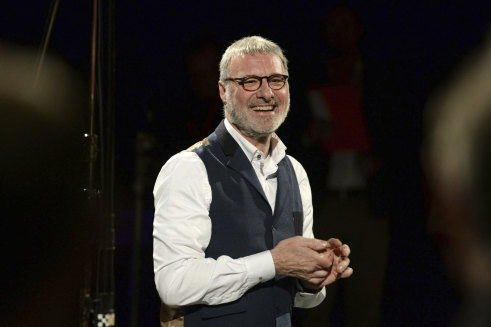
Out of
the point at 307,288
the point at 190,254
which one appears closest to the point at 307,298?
the point at 307,288

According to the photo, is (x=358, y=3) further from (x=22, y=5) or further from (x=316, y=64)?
A: (x=22, y=5)

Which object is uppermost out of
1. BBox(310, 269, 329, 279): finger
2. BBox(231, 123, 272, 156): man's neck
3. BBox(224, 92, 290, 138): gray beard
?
BBox(224, 92, 290, 138): gray beard

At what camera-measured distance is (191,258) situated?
125cm

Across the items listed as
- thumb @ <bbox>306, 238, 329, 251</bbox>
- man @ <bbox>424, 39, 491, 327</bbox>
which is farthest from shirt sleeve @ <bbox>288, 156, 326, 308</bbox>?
man @ <bbox>424, 39, 491, 327</bbox>

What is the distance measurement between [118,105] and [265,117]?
3.36 ft

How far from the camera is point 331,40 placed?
240 centimetres

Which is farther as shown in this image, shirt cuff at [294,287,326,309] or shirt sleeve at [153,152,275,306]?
shirt cuff at [294,287,326,309]

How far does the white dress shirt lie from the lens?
123cm

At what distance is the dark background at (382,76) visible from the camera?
238cm

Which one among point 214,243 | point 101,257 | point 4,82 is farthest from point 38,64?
point 214,243

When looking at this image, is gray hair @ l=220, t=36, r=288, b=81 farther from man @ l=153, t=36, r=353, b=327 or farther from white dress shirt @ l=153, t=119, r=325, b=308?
white dress shirt @ l=153, t=119, r=325, b=308

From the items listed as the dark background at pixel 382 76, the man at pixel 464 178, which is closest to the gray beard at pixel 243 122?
the dark background at pixel 382 76

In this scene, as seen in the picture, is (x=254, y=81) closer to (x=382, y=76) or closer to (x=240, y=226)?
(x=240, y=226)

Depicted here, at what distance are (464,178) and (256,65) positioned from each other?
133 centimetres
